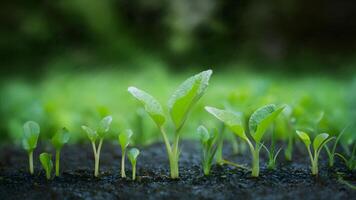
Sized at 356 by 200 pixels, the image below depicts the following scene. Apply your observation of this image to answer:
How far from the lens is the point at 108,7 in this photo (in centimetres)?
571

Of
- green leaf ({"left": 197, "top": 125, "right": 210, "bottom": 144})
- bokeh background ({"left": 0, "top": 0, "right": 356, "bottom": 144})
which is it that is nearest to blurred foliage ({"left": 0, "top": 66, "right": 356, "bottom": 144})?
bokeh background ({"left": 0, "top": 0, "right": 356, "bottom": 144})

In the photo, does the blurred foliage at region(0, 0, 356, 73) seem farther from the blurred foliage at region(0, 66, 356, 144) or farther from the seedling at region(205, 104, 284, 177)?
the seedling at region(205, 104, 284, 177)

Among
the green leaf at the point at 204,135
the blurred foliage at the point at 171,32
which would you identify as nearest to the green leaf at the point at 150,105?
the green leaf at the point at 204,135

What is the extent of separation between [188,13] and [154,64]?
2.22ft

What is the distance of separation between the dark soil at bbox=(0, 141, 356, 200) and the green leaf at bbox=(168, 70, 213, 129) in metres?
0.19

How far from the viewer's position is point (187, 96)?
1325 mm

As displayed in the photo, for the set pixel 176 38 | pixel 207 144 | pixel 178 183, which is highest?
pixel 176 38

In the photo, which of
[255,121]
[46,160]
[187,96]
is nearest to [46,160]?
[46,160]

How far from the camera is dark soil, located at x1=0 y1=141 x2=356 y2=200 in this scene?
4.11 feet

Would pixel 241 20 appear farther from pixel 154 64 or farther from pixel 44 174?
pixel 44 174

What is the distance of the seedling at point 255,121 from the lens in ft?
4.30

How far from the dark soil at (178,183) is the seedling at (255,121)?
90 millimetres

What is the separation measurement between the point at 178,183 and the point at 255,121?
0.28 m

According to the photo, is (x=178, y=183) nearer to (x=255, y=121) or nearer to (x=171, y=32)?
(x=255, y=121)
